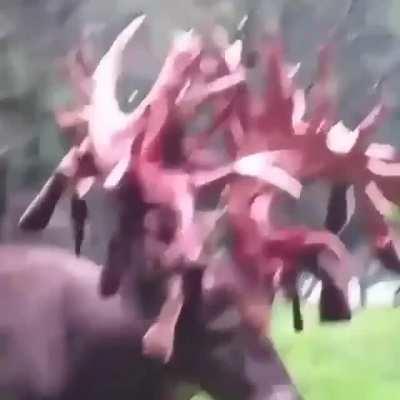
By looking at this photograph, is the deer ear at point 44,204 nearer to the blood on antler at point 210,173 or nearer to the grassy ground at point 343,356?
the blood on antler at point 210,173

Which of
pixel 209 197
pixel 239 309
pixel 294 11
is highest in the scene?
pixel 294 11

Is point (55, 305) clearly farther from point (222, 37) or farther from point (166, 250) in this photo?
point (222, 37)

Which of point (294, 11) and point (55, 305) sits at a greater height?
point (294, 11)

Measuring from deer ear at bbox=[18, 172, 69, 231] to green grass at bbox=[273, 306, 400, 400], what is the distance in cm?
30

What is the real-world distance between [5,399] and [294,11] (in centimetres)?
59

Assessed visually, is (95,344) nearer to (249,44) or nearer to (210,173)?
(210,173)

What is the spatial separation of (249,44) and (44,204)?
32cm

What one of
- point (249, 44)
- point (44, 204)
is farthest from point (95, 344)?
point (249, 44)

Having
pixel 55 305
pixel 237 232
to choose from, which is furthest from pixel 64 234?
pixel 237 232

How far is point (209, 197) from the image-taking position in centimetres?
128

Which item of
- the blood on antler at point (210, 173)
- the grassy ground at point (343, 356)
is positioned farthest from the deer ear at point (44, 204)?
the grassy ground at point (343, 356)

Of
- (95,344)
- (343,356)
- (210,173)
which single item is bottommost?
(343,356)

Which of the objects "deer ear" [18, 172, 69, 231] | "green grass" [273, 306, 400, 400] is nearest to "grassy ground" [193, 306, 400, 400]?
"green grass" [273, 306, 400, 400]

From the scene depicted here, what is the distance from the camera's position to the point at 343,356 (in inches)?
51.4
